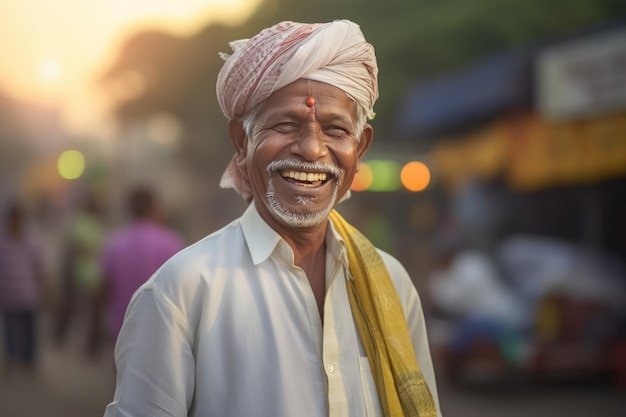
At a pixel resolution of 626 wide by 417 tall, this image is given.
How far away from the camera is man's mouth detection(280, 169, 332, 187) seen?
220 centimetres

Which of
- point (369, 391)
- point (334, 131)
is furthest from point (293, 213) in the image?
point (369, 391)

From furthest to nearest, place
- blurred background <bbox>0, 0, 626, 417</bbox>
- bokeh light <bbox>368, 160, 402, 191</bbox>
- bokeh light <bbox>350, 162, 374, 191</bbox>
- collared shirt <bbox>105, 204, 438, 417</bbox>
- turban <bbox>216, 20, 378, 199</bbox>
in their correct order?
1. bokeh light <bbox>368, 160, 402, 191</bbox>
2. bokeh light <bbox>350, 162, 374, 191</bbox>
3. blurred background <bbox>0, 0, 626, 417</bbox>
4. turban <bbox>216, 20, 378, 199</bbox>
5. collared shirt <bbox>105, 204, 438, 417</bbox>

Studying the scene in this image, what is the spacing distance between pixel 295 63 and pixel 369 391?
746 mm

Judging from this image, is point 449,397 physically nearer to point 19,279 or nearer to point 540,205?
point 540,205

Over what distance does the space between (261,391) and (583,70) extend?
677cm

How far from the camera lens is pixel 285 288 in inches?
85.7

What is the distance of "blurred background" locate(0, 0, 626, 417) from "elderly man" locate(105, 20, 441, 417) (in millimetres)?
5223

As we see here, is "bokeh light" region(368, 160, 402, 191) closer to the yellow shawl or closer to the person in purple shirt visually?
the person in purple shirt

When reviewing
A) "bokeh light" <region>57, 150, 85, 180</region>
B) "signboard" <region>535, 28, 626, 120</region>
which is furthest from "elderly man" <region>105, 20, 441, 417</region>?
"bokeh light" <region>57, 150, 85, 180</region>

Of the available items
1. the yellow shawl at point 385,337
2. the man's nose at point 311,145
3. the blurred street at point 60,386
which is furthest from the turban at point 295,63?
the blurred street at point 60,386

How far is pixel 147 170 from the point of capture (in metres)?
12.7

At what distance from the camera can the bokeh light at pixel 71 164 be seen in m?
11.9

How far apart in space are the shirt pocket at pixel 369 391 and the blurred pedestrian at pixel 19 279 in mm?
6202

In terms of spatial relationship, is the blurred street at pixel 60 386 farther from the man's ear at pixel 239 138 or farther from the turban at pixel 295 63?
the turban at pixel 295 63
